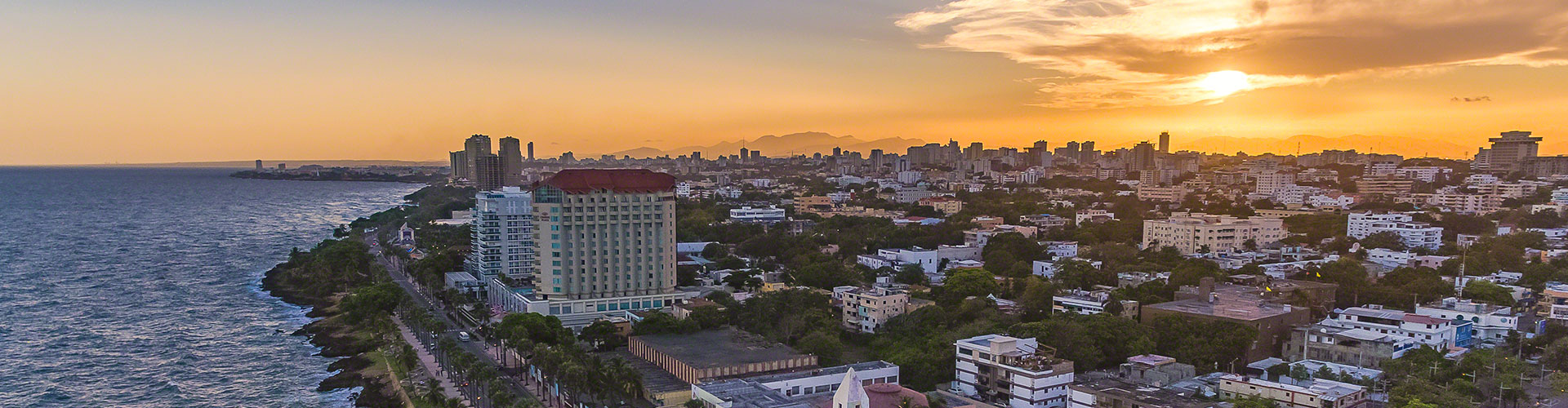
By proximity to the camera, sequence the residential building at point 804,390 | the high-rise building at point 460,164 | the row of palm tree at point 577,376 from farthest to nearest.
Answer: the high-rise building at point 460,164 < the row of palm tree at point 577,376 < the residential building at point 804,390

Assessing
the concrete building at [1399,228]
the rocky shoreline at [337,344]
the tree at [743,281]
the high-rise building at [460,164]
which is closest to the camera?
the rocky shoreline at [337,344]

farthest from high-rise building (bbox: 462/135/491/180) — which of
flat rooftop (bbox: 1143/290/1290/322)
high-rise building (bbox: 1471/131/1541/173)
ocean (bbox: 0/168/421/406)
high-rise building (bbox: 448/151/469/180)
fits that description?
high-rise building (bbox: 1471/131/1541/173)

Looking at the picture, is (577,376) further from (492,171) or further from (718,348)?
(492,171)

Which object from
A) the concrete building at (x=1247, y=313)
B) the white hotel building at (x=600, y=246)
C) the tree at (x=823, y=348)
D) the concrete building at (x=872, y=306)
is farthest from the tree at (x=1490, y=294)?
the white hotel building at (x=600, y=246)

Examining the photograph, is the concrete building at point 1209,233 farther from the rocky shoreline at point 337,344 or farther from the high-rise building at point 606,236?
the rocky shoreline at point 337,344

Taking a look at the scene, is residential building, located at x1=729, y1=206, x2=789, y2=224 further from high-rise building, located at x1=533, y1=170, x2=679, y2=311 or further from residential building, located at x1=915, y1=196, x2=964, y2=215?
high-rise building, located at x1=533, y1=170, x2=679, y2=311

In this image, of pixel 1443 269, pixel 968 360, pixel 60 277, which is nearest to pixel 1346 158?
pixel 1443 269
